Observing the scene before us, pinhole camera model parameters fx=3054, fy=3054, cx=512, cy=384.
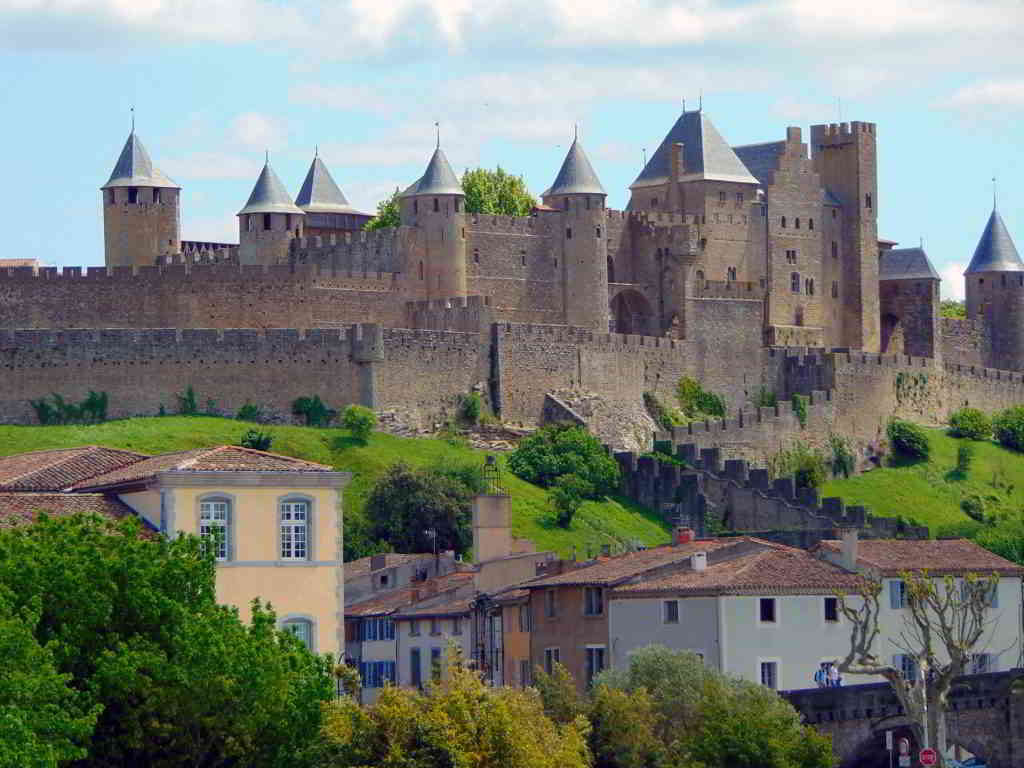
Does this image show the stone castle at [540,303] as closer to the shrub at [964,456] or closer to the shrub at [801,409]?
the shrub at [801,409]

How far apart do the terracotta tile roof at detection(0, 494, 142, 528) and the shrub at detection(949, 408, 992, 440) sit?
70336 mm

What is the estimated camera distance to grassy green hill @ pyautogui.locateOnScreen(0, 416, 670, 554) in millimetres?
101125

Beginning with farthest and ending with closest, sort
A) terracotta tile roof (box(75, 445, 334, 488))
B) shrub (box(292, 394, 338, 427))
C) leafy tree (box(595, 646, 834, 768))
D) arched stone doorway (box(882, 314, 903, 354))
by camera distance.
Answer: arched stone doorway (box(882, 314, 903, 354)), shrub (box(292, 394, 338, 427)), terracotta tile roof (box(75, 445, 334, 488)), leafy tree (box(595, 646, 834, 768))

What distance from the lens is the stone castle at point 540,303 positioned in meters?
108

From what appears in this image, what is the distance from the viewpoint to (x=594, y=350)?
117 m

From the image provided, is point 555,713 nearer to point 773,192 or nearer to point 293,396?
point 293,396

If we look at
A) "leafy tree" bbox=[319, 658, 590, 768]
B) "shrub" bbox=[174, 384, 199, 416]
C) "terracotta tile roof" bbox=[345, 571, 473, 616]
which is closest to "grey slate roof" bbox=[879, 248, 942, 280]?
"shrub" bbox=[174, 384, 199, 416]

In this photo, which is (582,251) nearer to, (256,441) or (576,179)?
(576,179)

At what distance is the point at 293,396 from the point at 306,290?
21.2 ft

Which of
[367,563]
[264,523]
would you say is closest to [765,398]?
[367,563]

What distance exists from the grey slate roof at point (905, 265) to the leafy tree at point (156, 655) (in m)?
83.6

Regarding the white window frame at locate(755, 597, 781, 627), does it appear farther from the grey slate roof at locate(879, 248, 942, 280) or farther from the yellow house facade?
the grey slate roof at locate(879, 248, 942, 280)

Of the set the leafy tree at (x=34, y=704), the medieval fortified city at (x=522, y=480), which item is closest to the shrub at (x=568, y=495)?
the medieval fortified city at (x=522, y=480)

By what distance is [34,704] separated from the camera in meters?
51.4
